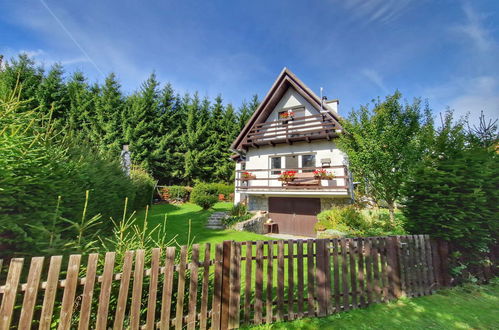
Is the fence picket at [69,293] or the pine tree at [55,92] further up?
the pine tree at [55,92]

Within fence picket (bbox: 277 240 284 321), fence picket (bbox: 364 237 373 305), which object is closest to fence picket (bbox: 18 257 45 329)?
fence picket (bbox: 277 240 284 321)

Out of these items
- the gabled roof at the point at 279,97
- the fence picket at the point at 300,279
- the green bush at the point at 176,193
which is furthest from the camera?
the green bush at the point at 176,193

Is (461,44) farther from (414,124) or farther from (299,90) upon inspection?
(299,90)

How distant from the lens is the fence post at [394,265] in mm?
4508

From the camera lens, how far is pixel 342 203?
44.4 feet

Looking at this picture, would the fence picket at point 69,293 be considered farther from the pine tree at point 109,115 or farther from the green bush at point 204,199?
the pine tree at point 109,115

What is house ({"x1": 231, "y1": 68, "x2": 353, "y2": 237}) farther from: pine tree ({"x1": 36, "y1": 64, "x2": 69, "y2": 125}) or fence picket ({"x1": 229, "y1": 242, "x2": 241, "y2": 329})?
pine tree ({"x1": 36, "y1": 64, "x2": 69, "y2": 125})

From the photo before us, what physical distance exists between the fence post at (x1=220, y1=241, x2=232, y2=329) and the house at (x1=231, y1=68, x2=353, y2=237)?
1037 centimetres

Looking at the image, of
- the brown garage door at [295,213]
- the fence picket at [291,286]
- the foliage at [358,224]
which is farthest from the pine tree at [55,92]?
the fence picket at [291,286]

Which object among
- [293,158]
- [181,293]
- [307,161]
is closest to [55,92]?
[293,158]

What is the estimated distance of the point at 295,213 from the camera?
48.7ft

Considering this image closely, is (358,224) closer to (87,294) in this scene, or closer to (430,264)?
(430,264)

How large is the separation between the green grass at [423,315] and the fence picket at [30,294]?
10.1ft

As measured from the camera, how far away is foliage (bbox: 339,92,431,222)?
344 inches
